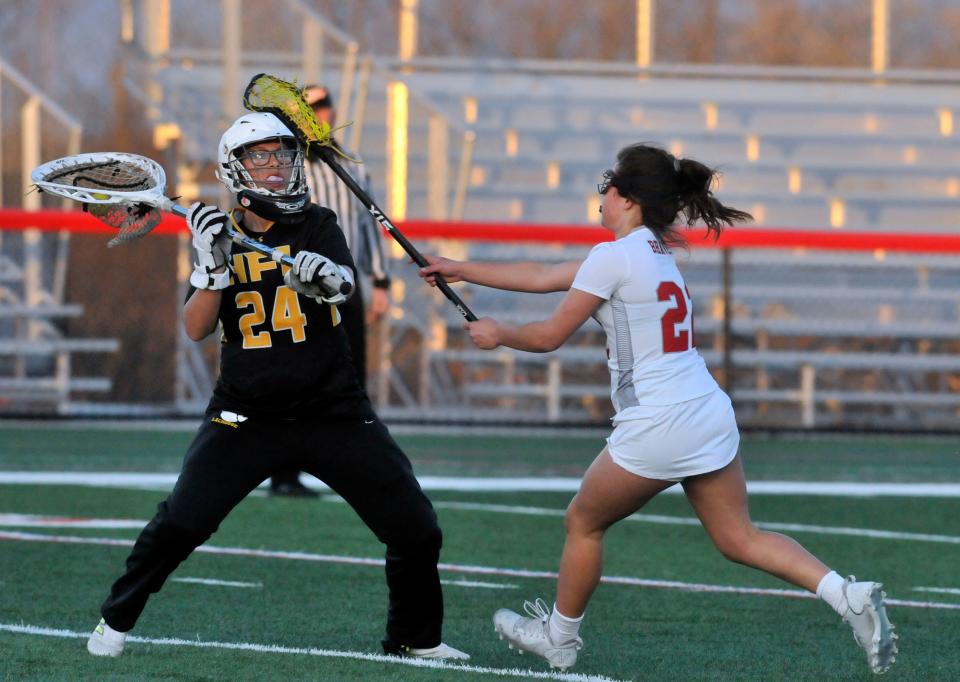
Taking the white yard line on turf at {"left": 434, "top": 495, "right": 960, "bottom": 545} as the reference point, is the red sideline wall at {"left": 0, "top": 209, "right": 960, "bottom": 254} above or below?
above

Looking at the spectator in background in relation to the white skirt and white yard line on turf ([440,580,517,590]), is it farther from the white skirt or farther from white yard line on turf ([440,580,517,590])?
the white skirt

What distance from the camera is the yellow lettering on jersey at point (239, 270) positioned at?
15.0 ft

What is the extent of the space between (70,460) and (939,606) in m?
5.78

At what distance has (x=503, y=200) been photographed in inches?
663

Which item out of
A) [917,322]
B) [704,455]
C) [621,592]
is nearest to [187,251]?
A: [917,322]

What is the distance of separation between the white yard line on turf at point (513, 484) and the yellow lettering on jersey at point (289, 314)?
437 centimetres

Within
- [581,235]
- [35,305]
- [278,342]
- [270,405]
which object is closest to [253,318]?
[278,342]

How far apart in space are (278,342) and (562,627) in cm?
111

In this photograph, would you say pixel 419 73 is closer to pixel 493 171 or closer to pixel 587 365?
pixel 493 171

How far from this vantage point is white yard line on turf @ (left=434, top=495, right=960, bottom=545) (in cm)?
752

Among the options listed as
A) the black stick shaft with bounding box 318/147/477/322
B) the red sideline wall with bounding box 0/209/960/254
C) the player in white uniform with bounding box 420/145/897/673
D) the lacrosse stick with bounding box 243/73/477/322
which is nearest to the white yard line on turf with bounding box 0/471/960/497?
the red sideline wall with bounding box 0/209/960/254

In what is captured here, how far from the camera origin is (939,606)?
5855 millimetres

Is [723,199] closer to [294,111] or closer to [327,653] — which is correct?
[294,111]

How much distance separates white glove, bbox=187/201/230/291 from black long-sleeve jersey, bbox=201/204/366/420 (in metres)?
0.11
